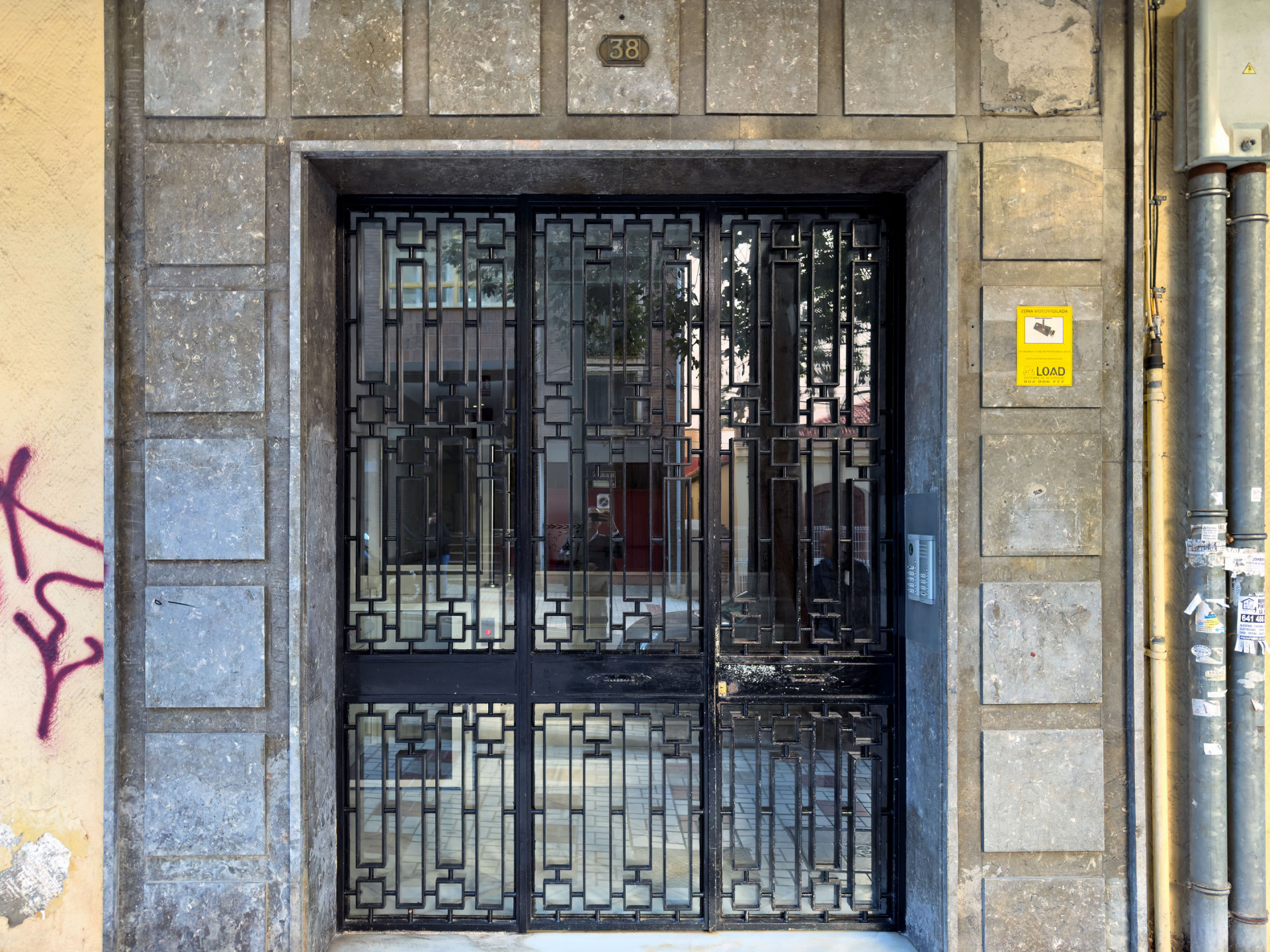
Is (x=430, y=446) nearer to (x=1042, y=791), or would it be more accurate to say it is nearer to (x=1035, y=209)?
(x=1035, y=209)

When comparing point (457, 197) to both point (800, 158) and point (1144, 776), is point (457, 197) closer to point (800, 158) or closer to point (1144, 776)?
point (800, 158)

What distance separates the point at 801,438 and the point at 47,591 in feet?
11.6

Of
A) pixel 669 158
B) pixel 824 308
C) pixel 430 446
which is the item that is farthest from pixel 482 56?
pixel 824 308

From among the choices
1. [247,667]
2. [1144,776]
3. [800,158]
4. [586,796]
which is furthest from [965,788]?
[247,667]

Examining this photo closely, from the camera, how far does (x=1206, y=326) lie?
303 centimetres

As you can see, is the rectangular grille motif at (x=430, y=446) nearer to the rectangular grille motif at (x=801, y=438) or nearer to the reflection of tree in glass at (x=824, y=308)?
the rectangular grille motif at (x=801, y=438)

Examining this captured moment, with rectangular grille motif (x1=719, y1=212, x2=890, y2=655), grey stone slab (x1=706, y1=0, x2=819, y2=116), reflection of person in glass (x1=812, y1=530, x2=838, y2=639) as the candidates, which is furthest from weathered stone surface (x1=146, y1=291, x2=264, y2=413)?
reflection of person in glass (x1=812, y1=530, x2=838, y2=639)

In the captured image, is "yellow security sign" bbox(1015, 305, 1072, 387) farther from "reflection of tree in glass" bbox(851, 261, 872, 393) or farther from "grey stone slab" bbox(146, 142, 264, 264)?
"grey stone slab" bbox(146, 142, 264, 264)

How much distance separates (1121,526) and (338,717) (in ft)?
12.5

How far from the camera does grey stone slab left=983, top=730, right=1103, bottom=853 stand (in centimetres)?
302

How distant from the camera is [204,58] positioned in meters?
3.08

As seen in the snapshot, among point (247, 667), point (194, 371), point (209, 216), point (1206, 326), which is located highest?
point (209, 216)

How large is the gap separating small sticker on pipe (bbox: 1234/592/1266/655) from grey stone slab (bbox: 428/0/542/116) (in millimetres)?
3819

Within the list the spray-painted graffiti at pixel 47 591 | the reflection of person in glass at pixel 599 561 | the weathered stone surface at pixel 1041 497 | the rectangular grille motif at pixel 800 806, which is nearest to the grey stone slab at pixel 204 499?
the spray-painted graffiti at pixel 47 591
